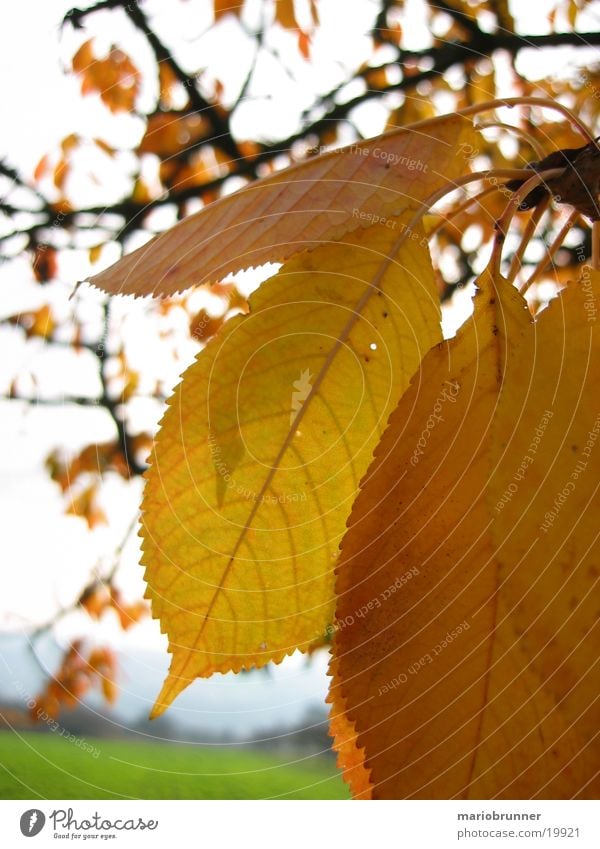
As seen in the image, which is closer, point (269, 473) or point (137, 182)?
point (269, 473)

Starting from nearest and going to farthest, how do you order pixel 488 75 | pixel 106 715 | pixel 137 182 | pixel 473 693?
pixel 473 693 < pixel 106 715 < pixel 137 182 < pixel 488 75

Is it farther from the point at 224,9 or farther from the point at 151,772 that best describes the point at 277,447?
the point at 224,9

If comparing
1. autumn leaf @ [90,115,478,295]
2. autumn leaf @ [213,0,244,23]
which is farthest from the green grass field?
autumn leaf @ [213,0,244,23]

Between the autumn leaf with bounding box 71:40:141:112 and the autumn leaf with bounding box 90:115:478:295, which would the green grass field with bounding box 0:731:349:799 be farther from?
the autumn leaf with bounding box 71:40:141:112

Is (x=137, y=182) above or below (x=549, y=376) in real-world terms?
above

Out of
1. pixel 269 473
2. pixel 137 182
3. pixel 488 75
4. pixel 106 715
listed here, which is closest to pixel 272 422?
pixel 269 473

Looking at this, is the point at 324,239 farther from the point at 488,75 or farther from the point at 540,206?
the point at 488,75

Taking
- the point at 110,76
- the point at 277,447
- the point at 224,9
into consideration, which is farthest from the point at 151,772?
the point at 110,76
